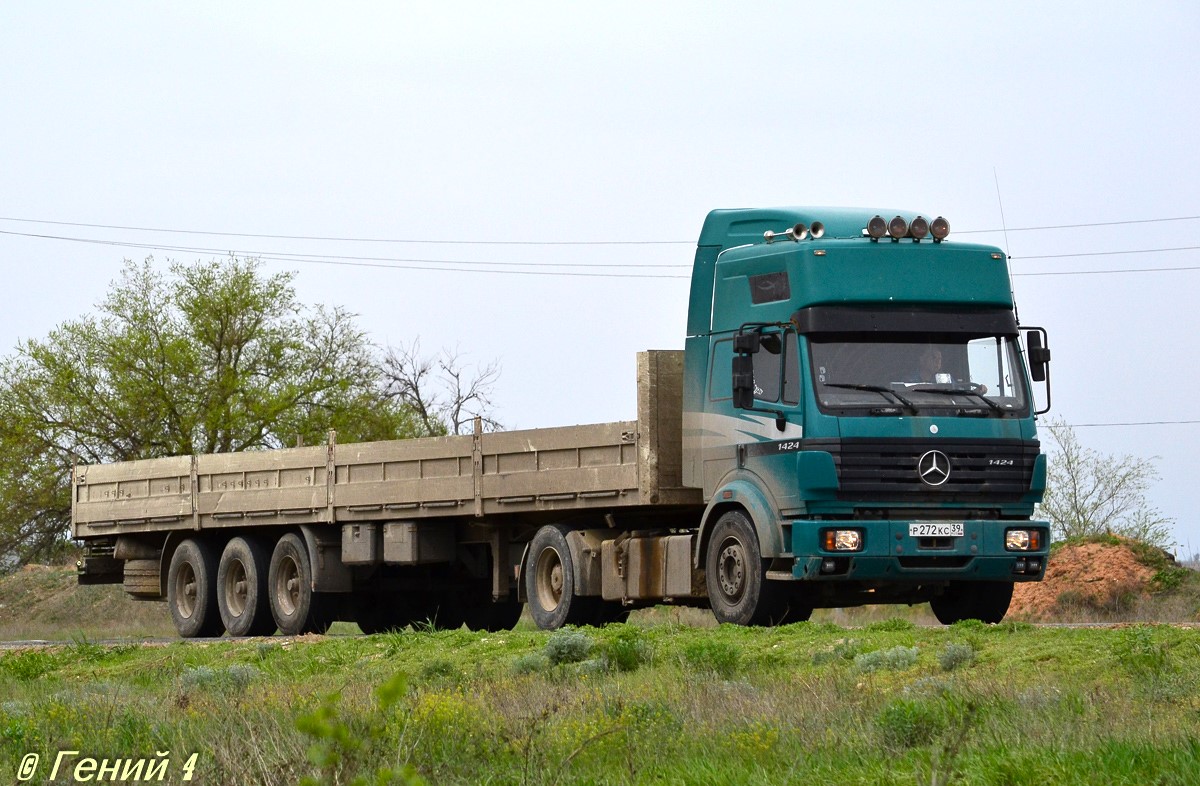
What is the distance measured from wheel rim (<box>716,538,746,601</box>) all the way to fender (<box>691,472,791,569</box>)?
310mm

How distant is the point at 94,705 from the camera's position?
34.4 feet

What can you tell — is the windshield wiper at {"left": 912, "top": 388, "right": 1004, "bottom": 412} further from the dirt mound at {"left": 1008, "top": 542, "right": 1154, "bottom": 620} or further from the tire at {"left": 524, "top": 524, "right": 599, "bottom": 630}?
the dirt mound at {"left": 1008, "top": 542, "right": 1154, "bottom": 620}

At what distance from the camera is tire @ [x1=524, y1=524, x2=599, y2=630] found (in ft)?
55.9

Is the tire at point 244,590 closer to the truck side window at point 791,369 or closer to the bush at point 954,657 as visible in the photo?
the truck side window at point 791,369

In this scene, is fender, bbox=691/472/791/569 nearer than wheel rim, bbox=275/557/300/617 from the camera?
Yes

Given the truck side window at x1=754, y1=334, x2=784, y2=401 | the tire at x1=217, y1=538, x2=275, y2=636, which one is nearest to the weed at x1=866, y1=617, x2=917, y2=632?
the truck side window at x1=754, y1=334, x2=784, y2=401

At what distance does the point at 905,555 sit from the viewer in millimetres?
13859

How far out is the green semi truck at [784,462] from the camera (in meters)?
13.9

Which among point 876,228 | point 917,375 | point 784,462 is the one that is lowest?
point 784,462

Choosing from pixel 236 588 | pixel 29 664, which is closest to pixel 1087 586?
pixel 236 588

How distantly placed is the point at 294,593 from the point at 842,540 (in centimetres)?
965

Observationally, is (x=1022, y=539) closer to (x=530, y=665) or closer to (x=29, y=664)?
(x=530, y=665)

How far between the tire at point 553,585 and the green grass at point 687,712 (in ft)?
9.26

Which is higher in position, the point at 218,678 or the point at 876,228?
the point at 876,228
